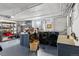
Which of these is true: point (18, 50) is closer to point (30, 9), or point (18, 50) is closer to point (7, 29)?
point (7, 29)

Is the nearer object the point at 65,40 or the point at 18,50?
the point at 65,40

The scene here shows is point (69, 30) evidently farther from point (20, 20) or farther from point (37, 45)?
point (20, 20)

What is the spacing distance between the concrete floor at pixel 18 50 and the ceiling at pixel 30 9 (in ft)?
2.04

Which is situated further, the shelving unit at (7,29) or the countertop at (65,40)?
the shelving unit at (7,29)

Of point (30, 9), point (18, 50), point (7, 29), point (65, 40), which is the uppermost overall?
point (30, 9)

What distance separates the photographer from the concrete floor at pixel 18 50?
2188 millimetres

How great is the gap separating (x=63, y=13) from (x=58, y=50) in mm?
845

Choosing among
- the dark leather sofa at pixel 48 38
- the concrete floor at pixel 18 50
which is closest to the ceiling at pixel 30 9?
the dark leather sofa at pixel 48 38

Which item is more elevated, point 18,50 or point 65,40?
point 65,40

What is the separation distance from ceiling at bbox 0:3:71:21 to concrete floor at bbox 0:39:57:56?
623 mm

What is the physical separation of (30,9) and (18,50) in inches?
40.4

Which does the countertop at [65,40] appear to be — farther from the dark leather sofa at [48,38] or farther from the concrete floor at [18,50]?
the concrete floor at [18,50]

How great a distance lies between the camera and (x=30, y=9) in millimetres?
2205

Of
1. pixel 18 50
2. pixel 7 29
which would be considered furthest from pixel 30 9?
pixel 18 50
